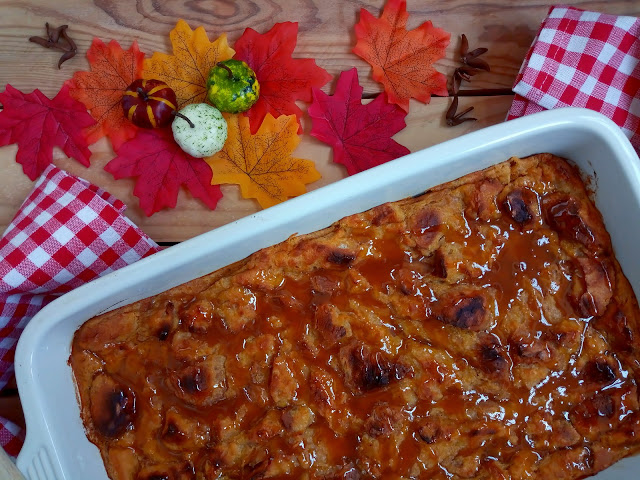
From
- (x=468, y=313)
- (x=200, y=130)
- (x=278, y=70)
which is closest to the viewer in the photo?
(x=468, y=313)

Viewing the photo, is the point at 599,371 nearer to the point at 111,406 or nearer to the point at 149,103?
the point at 111,406

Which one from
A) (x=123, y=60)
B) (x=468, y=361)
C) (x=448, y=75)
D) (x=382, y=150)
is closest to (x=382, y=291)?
(x=468, y=361)

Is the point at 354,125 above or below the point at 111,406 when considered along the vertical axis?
above

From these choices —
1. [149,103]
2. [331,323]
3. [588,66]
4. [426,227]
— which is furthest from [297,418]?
[588,66]

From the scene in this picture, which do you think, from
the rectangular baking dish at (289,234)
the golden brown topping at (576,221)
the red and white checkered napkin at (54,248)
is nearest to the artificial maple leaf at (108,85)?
the red and white checkered napkin at (54,248)

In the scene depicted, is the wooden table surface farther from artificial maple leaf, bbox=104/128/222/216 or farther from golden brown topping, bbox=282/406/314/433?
golden brown topping, bbox=282/406/314/433

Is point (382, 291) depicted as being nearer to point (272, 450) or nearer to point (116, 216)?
point (272, 450)

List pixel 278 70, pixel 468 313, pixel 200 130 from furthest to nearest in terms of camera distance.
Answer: pixel 278 70 → pixel 200 130 → pixel 468 313
